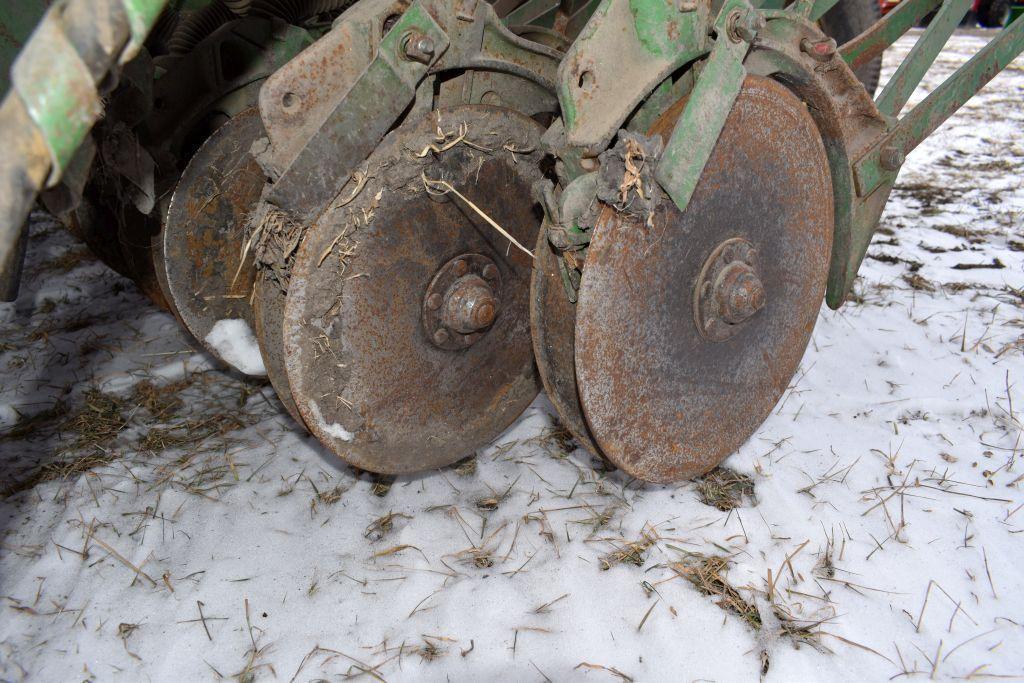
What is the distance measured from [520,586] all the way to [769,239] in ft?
3.36

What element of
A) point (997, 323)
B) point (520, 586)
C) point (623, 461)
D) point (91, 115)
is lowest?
point (997, 323)

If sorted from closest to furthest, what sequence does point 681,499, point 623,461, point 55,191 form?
point 55,191 < point 623,461 < point 681,499

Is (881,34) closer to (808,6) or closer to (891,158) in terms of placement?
(891,158)

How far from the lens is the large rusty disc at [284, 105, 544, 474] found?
1665 millimetres

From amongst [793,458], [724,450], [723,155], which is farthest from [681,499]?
[723,155]

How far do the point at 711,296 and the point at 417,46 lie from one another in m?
0.83

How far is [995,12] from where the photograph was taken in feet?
48.4

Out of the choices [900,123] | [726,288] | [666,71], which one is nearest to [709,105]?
[666,71]

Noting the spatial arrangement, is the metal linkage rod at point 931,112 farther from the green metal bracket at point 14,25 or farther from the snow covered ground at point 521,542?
the green metal bracket at point 14,25

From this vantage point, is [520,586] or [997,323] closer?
[520,586]

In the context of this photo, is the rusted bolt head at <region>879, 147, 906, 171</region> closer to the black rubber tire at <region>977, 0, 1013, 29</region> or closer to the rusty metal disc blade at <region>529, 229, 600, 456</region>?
the rusty metal disc blade at <region>529, 229, 600, 456</region>

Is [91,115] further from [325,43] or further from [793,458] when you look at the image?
[793,458]

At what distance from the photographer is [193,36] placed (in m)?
2.06

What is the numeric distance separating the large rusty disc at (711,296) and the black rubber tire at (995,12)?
53.2 feet
